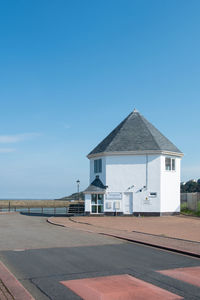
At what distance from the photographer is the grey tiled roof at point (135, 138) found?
3422 cm

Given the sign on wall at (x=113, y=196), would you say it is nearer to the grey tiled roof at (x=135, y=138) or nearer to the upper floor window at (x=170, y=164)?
the grey tiled roof at (x=135, y=138)

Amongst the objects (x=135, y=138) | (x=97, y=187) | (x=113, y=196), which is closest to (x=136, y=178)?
(x=113, y=196)

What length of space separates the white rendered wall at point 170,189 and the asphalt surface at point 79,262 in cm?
1786

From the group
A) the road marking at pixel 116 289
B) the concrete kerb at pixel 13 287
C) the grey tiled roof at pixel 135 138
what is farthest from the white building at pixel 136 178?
the concrete kerb at pixel 13 287

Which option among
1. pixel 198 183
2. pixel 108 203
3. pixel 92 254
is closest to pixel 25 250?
pixel 92 254

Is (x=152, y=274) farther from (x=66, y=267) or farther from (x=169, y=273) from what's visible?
(x=66, y=267)

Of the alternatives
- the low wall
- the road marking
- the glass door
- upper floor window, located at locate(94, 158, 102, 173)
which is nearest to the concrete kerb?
the road marking

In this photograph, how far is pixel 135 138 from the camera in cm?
3528

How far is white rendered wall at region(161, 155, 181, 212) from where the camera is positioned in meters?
33.2

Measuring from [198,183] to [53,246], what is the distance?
94.4 metres

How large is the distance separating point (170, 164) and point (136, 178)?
3752 mm

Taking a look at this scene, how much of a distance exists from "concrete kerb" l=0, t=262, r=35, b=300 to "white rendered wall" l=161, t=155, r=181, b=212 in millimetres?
25344

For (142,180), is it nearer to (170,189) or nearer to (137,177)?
(137,177)

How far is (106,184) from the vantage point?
3422 centimetres
